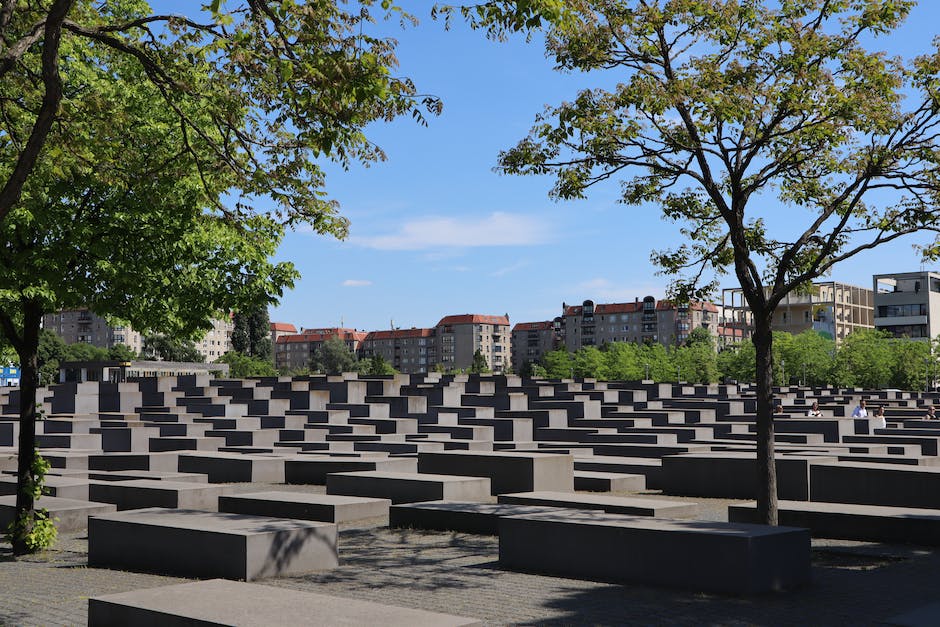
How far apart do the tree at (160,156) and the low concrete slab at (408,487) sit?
4.15m

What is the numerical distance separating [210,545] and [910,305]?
139 metres

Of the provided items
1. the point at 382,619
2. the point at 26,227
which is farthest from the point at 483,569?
the point at 26,227

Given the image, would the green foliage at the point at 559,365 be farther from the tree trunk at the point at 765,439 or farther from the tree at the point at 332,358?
the tree trunk at the point at 765,439

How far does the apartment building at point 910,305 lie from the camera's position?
132875 mm

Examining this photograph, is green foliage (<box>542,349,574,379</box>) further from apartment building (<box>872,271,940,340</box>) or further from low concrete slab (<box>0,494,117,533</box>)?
low concrete slab (<box>0,494,117,533</box>)

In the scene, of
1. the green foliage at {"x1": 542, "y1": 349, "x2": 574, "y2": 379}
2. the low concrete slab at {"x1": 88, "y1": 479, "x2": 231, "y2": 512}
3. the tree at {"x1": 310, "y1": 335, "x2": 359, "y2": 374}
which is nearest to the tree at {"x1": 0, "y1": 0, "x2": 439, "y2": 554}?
the low concrete slab at {"x1": 88, "y1": 479, "x2": 231, "y2": 512}

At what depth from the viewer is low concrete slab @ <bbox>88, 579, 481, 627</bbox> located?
6465 millimetres

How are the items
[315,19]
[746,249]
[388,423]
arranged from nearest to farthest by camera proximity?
[315,19], [746,249], [388,423]

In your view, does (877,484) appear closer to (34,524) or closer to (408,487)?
(408,487)

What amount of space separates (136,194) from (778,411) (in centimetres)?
3268

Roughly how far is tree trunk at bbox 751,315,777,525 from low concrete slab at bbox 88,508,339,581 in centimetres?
481

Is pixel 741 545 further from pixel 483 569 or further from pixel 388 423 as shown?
pixel 388 423

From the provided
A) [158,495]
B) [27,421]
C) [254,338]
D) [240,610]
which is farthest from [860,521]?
[254,338]

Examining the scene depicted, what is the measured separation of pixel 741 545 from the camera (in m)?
8.80
